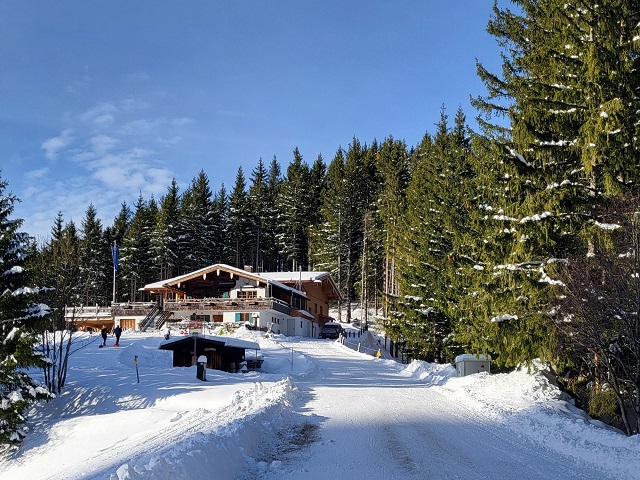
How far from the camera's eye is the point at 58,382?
67.3 feet

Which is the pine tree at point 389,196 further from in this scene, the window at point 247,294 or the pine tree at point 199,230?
the pine tree at point 199,230

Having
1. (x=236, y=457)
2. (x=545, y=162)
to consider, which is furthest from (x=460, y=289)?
(x=236, y=457)

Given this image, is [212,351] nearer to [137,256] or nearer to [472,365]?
[472,365]

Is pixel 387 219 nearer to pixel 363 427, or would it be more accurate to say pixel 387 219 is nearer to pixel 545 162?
pixel 545 162

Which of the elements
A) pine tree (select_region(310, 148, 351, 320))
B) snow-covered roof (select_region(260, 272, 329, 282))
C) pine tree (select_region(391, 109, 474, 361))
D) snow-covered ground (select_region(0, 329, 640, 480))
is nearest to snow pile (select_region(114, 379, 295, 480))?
snow-covered ground (select_region(0, 329, 640, 480))

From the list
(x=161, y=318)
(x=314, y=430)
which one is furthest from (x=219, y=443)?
(x=161, y=318)

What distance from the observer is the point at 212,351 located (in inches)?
1082

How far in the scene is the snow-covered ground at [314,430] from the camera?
26.7 ft

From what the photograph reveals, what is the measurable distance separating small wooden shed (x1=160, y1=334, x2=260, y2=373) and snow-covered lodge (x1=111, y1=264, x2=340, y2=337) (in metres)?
16.6

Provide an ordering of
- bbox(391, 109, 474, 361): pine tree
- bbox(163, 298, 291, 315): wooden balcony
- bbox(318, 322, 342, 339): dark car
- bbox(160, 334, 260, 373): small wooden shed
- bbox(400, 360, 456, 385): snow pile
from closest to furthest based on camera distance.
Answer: bbox(400, 360, 456, 385): snow pile < bbox(160, 334, 260, 373): small wooden shed < bbox(391, 109, 474, 361): pine tree < bbox(163, 298, 291, 315): wooden balcony < bbox(318, 322, 342, 339): dark car

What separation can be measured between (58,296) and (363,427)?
13.6 m

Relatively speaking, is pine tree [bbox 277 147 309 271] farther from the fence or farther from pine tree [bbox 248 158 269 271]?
the fence

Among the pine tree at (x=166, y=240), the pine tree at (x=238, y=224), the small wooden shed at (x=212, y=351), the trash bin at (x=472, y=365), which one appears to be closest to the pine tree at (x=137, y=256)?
the pine tree at (x=166, y=240)

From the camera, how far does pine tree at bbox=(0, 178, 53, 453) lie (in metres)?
16.3
